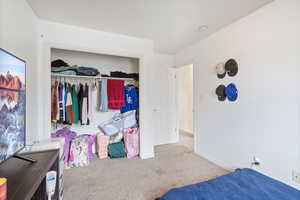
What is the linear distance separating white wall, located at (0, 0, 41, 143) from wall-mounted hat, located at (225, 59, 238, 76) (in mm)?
2789

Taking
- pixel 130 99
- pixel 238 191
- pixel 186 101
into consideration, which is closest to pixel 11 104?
pixel 238 191

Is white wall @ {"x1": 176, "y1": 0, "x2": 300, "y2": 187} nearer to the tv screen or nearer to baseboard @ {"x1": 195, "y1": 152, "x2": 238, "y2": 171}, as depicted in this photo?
baseboard @ {"x1": 195, "y1": 152, "x2": 238, "y2": 171}

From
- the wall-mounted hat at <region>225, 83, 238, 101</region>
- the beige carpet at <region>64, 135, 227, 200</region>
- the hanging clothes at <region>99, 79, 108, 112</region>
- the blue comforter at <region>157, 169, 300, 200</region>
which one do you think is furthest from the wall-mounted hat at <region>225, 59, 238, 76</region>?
the hanging clothes at <region>99, 79, 108, 112</region>

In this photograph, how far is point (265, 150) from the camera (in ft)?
5.98

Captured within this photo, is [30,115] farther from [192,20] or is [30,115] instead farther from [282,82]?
[282,82]

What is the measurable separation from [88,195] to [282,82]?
275 centimetres

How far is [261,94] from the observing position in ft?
6.11

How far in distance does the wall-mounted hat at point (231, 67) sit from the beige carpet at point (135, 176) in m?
Result: 1.63

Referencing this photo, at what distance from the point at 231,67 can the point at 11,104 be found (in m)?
2.69

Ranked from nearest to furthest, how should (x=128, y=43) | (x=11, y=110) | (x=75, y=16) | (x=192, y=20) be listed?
1. (x=11, y=110)
2. (x=75, y=16)
3. (x=192, y=20)
4. (x=128, y=43)

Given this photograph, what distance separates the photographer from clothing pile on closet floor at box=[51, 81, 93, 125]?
2479 millimetres

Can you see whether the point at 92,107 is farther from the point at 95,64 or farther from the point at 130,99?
the point at 95,64

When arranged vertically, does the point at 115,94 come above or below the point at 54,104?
above

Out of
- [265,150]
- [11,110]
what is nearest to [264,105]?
[265,150]
